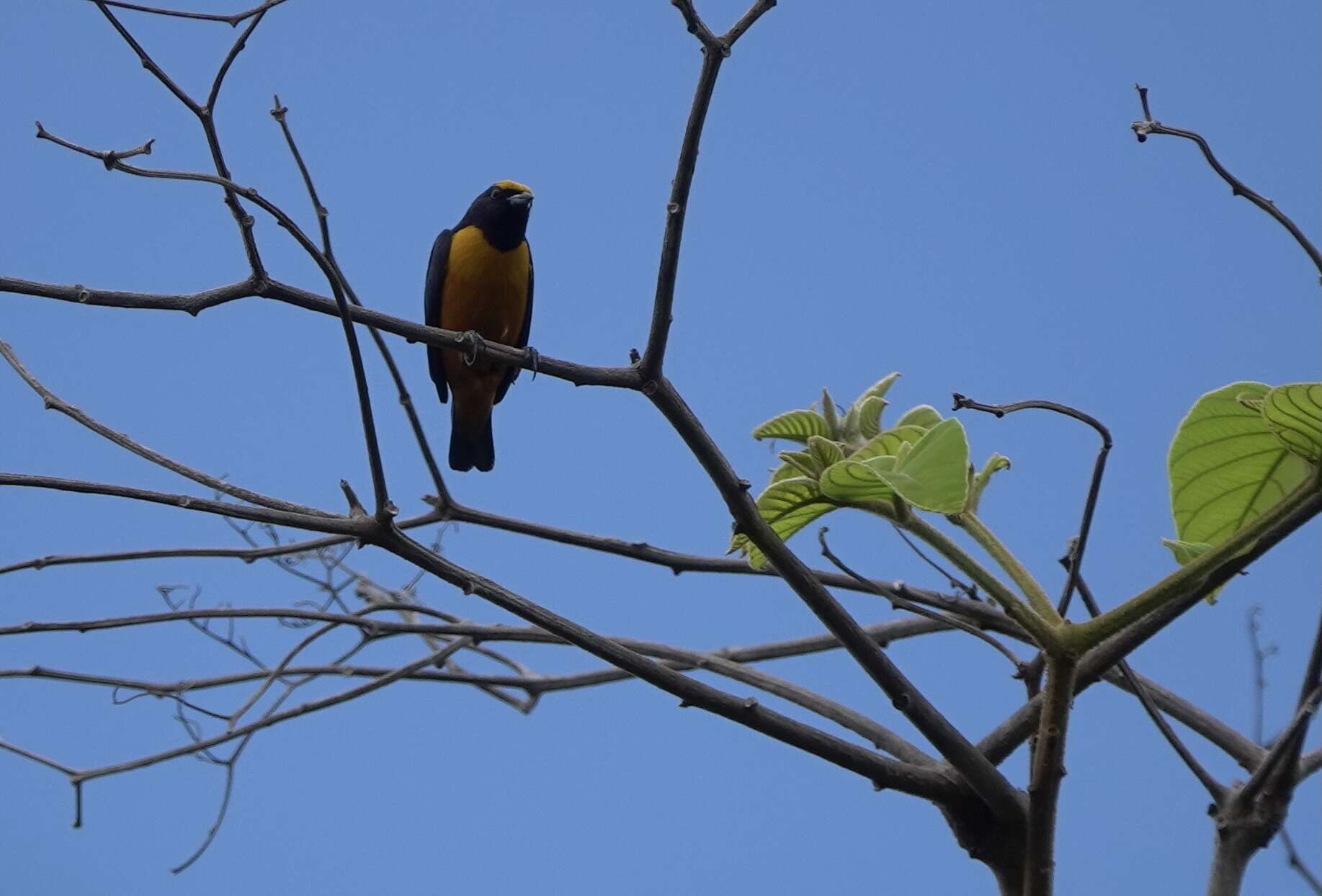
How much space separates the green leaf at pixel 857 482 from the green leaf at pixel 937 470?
21mm

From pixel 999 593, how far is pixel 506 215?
12.1ft

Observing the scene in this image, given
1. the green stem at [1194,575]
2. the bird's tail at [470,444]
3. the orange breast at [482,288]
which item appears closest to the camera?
the green stem at [1194,575]

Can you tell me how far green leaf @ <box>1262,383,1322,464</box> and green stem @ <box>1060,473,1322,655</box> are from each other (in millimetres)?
47

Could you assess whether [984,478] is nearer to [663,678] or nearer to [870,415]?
[870,415]

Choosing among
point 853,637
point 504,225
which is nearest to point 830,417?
point 853,637

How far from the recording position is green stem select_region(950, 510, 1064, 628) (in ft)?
4.09

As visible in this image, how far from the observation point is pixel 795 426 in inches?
55.6

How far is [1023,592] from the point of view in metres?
1.28

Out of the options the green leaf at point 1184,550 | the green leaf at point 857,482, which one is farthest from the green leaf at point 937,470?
the green leaf at point 1184,550

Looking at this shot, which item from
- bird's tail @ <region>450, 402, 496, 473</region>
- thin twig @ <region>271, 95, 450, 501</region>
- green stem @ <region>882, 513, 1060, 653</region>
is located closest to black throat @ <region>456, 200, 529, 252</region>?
bird's tail @ <region>450, 402, 496, 473</region>

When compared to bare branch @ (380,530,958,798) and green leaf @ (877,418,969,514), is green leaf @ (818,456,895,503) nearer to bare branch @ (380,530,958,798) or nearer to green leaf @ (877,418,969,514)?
green leaf @ (877,418,969,514)

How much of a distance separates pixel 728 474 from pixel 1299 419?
21.4 inches

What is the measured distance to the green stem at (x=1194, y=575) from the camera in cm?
117

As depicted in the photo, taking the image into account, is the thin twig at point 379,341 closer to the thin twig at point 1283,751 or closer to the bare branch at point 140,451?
the bare branch at point 140,451
